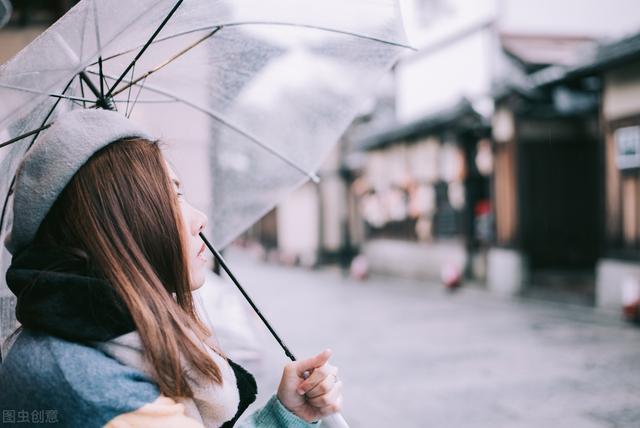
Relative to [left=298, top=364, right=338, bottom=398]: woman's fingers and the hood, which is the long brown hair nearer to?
the hood

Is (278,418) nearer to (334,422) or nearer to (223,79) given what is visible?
(334,422)

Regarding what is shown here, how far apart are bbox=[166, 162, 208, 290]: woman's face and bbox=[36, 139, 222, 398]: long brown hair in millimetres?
43

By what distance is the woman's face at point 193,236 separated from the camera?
5.06 feet

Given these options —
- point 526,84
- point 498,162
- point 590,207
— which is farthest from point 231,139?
point 590,207

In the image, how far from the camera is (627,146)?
1067 centimetres

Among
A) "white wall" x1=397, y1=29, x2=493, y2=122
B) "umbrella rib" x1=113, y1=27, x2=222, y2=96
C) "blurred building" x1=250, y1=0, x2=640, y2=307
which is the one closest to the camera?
"umbrella rib" x1=113, y1=27, x2=222, y2=96

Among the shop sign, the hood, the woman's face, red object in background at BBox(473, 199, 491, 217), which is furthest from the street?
the hood

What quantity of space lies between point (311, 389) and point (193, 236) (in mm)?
561

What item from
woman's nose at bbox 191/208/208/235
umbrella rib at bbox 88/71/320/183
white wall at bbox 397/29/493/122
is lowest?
woman's nose at bbox 191/208/208/235

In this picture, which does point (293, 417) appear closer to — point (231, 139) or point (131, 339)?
point (131, 339)

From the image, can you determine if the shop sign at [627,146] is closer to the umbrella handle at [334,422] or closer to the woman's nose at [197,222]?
the umbrella handle at [334,422]

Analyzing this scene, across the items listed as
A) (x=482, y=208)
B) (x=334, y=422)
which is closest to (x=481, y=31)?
(x=482, y=208)

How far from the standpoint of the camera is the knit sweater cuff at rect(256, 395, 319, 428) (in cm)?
173

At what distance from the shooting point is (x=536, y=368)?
25.6 feet
